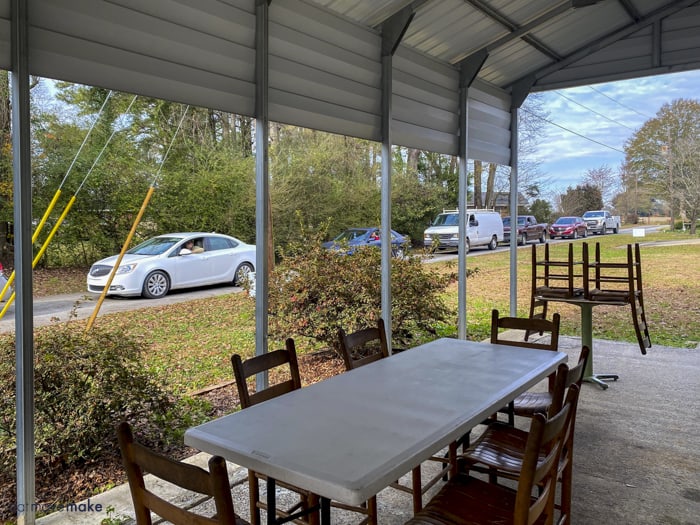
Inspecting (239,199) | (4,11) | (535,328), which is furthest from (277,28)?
(239,199)

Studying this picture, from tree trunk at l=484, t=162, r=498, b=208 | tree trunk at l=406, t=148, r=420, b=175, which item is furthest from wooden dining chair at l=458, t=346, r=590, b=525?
tree trunk at l=406, t=148, r=420, b=175

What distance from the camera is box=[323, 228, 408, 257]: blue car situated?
5500mm

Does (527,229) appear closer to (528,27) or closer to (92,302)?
(528,27)

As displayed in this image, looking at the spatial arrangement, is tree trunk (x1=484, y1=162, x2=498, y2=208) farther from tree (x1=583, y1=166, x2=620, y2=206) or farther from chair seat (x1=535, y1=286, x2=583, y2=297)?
chair seat (x1=535, y1=286, x2=583, y2=297)

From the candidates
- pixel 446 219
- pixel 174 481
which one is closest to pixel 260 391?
pixel 174 481

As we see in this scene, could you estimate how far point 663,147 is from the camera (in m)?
6.35

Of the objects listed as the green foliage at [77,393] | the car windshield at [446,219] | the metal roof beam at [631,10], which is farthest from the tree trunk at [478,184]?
the green foliage at [77,393]

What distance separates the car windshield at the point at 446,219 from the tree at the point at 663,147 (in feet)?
7.21

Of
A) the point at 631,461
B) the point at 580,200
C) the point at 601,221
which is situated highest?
the point at 580,200

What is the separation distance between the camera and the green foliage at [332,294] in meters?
5.14

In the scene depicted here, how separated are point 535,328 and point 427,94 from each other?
2585 mm

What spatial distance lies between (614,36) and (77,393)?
5930mm

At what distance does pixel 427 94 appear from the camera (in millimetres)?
4852

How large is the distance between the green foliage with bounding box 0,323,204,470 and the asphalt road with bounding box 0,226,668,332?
406mm
